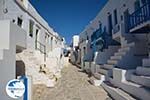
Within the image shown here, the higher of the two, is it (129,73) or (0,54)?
(0,54)

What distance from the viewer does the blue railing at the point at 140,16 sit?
10.2 meters

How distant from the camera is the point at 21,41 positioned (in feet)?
32.2

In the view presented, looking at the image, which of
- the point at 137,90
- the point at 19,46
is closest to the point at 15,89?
the point at 19,46

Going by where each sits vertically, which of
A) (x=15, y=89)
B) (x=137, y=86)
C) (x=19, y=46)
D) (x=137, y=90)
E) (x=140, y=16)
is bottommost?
(x=137, y=90)

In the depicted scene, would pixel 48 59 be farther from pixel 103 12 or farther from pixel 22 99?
pixel 22 99

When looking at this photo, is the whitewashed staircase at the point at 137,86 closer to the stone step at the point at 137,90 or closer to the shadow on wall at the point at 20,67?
the stone step at the point at 137,90

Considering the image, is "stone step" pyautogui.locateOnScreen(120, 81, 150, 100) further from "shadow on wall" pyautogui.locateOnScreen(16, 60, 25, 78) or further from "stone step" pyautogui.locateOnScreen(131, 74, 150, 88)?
"shadow on wall" pyautogui.locateOnScreen(16, 60, 25, 78)

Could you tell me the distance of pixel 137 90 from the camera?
295 inches

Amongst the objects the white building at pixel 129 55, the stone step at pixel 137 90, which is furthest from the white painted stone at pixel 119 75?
the stone step at pixel 137 90

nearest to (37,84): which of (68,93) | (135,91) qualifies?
(68,93)

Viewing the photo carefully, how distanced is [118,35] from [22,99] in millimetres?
8860

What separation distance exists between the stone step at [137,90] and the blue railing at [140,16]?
136 inches

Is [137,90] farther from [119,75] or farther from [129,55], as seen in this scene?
[129,55]

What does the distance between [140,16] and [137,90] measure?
4.92 metres
